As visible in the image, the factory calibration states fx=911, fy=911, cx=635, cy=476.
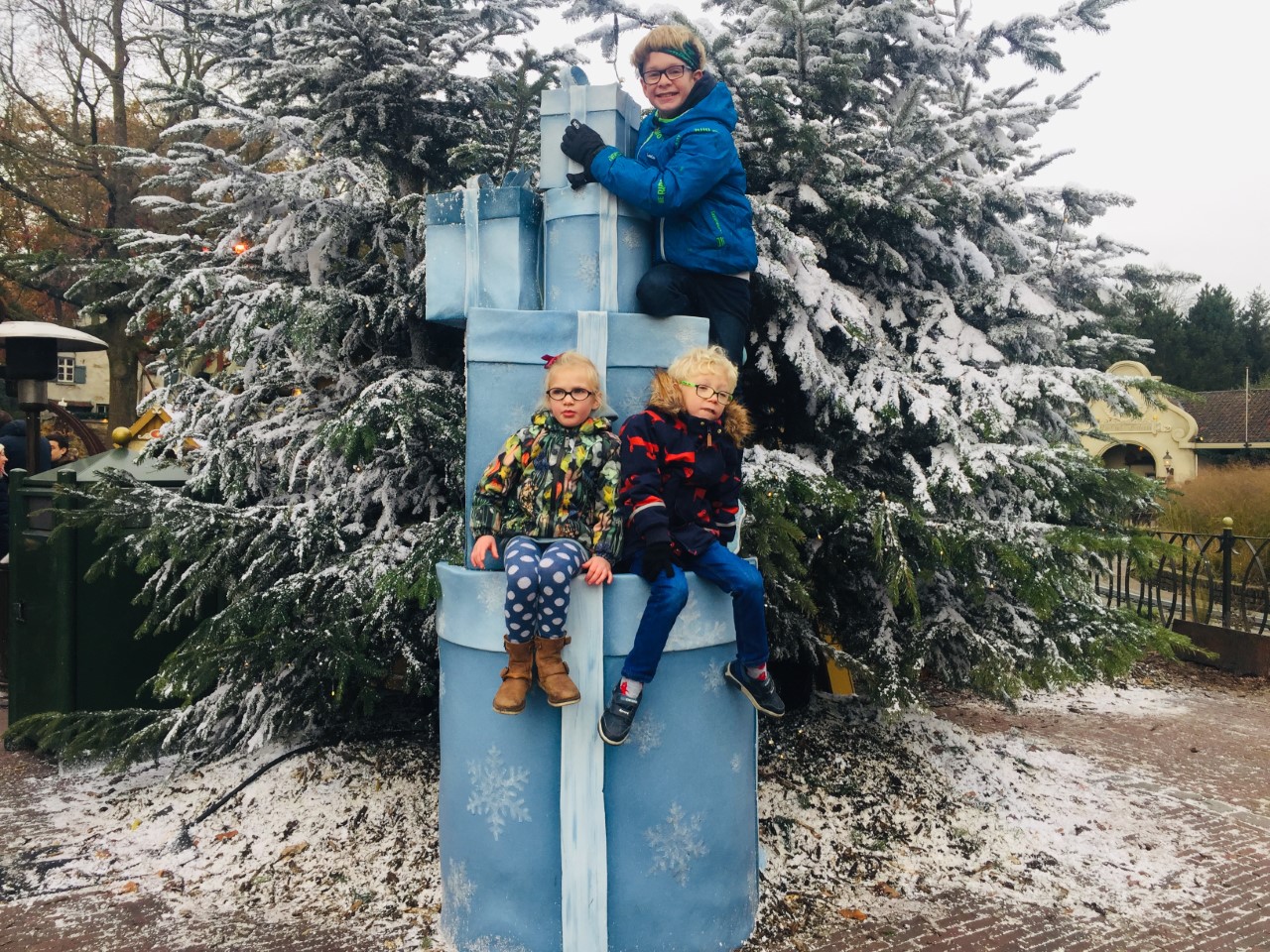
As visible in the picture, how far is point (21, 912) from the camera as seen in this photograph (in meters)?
3.38

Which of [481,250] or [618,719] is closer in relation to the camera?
[618,719]

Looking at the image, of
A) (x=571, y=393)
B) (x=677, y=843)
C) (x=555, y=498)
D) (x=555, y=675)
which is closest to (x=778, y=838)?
(x=677, y=843)

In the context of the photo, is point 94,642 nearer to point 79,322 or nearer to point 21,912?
point 21,912

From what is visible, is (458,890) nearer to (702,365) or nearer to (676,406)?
(676,406)

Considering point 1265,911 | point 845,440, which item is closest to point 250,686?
point 845,440

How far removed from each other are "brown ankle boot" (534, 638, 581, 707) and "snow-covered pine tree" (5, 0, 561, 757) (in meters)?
1.01

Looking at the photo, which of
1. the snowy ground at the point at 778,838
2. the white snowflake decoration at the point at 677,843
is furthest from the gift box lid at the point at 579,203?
the snowy ground at the point at 778,838

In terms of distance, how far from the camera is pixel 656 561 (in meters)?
2.84

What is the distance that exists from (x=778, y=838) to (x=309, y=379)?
3.35m

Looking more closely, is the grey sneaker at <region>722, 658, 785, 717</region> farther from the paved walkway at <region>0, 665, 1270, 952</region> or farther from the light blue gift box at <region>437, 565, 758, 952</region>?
the paved walkway at <region>0, 665, 1270, 952</region>

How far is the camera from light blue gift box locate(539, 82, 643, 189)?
3.17 metres

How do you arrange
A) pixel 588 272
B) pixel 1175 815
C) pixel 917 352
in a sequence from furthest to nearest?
pixel 917 352
pixel 1175 815
pixel 588 272

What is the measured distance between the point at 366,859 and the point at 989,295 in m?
4.10

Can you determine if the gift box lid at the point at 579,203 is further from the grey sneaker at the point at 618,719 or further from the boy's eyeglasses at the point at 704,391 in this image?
the grey sneaker at the point at 618,719
